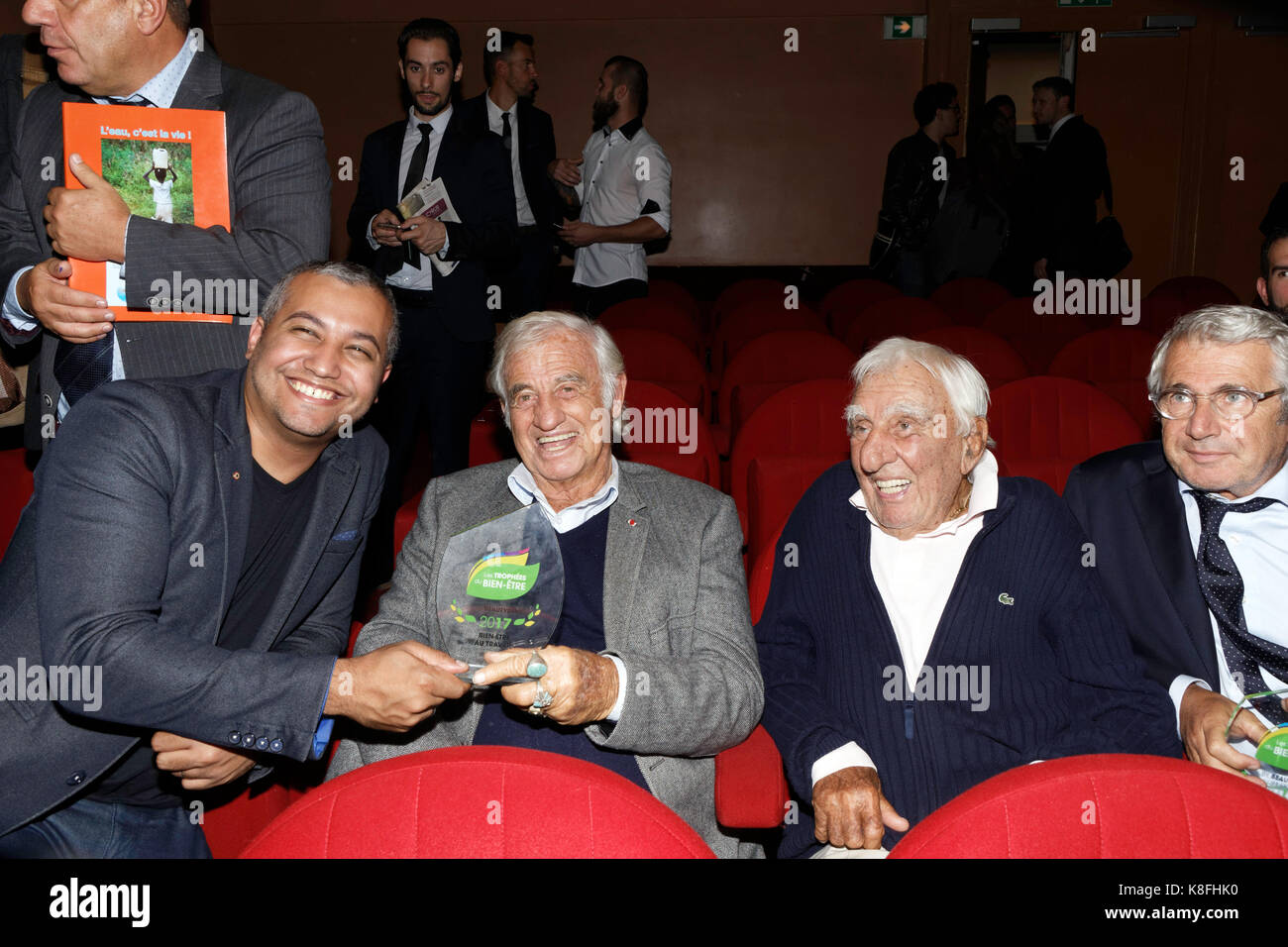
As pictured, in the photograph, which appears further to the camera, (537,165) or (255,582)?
(537,165)

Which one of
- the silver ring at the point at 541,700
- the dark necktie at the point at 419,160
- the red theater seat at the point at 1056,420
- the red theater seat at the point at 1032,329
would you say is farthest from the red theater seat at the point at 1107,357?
the silver ring at the point at 541,700

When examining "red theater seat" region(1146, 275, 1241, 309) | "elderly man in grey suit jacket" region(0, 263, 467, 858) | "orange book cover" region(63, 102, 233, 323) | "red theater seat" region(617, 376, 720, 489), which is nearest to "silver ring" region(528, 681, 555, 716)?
"elderly man in grey suit jacket" region(0, 263, 467, 858)

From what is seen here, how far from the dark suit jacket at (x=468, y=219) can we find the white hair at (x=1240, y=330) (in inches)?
88.6

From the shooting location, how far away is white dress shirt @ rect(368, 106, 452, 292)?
11.6ft

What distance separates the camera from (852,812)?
5.38ft

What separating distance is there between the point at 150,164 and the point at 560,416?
83cm

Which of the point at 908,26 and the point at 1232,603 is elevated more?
the point at 908,26

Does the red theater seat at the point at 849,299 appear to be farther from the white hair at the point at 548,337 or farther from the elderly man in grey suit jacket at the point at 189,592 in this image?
the elderly man in grey suit jacket at the point at 189,592

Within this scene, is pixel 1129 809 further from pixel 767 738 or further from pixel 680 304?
pixel 680 304

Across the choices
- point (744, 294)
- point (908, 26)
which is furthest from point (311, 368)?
point (908, 26)

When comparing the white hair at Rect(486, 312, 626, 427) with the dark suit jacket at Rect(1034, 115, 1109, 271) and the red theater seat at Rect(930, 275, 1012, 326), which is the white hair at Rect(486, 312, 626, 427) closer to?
the red theater seat at Rect(930, 275, 1012, 326)

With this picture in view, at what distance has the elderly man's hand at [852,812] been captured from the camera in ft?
5.36

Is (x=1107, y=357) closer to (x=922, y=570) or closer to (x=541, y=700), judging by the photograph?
(x=922, y=570)

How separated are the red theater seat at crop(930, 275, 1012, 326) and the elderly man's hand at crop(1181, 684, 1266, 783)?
4.38m
